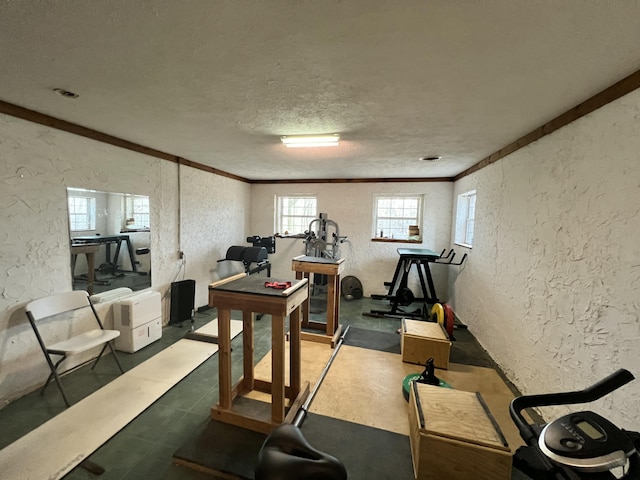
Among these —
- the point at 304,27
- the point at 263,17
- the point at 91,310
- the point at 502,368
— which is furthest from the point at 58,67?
the point at 502,368

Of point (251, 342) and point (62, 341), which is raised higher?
point (251, 342)

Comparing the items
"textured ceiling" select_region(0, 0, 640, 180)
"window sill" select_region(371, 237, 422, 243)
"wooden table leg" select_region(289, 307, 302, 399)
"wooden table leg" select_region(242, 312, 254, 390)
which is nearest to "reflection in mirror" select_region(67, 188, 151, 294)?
"textured ceiling" select_region(0, 0, 640, 180)

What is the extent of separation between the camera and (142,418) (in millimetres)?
2139

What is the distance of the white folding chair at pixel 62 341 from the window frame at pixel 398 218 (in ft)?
14.8

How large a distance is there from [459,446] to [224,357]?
162cm

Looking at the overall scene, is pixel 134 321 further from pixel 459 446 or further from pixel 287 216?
pixel 287 216

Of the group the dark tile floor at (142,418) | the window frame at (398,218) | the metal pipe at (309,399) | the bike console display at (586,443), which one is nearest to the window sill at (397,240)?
the window frame at (398,218)

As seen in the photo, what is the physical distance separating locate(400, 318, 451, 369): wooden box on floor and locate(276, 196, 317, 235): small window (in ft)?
11.8

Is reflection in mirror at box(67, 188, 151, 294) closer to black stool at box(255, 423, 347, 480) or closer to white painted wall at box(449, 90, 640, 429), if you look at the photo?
black stool at box(255, 423, 347, 480)

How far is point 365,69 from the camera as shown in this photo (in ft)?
5.01

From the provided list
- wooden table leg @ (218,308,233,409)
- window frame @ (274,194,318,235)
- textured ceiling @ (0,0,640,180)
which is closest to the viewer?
textured ceiling @ (0,0,640,180)

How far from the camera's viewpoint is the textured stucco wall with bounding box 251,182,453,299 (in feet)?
17.5

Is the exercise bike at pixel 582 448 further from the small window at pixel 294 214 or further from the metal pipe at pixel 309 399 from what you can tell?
the small window at pixel 294 214

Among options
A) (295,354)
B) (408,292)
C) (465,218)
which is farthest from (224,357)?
(465,218)
